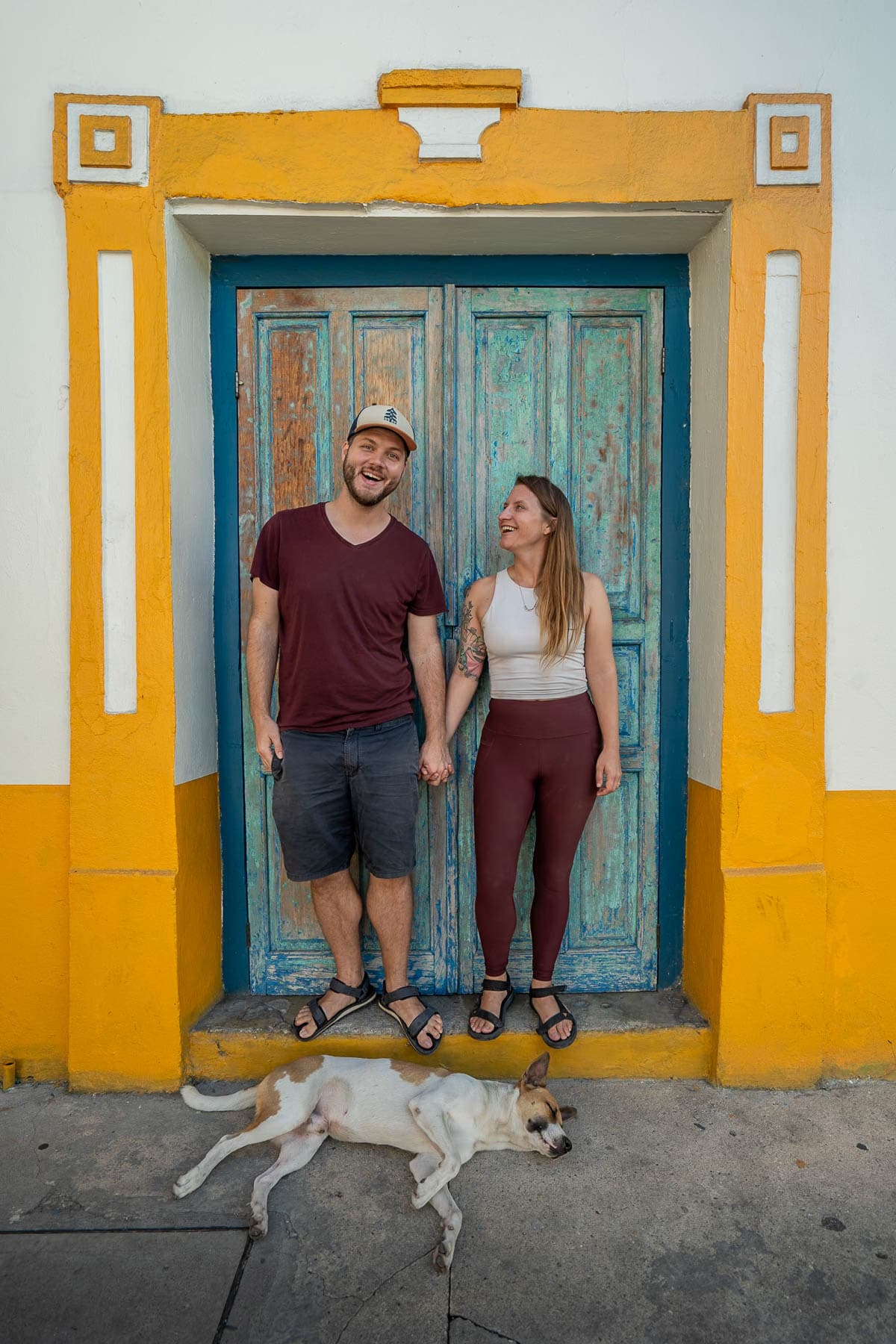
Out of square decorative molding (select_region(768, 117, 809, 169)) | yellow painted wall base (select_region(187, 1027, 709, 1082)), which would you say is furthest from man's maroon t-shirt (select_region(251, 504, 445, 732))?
square decorative molding (select_region(768, 117, 809, 169))

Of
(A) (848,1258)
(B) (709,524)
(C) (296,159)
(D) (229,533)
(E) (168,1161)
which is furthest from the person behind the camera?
(D) (229,533)

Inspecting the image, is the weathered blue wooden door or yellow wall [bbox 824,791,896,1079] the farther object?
the weathered blue wooden door

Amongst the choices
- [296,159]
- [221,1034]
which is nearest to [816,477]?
[296,159]

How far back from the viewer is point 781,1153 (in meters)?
2.73

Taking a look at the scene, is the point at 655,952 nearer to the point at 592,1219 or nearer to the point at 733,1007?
the point at 733,1007

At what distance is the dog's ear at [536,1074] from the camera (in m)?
2.66

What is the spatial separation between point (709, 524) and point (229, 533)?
1923 millimetres

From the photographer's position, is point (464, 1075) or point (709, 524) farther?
point (709, 524)

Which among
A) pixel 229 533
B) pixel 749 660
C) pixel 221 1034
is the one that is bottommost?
pixel 221 1034

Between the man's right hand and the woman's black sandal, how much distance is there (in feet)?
4.43

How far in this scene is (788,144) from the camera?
9.71 ft

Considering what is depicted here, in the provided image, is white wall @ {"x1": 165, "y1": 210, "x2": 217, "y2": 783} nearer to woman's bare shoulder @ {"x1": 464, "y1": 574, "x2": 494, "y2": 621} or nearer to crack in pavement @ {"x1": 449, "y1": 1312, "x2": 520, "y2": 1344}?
woman's bare shoulder @ {"x1": 464, "y1": 574, "x2": 494, "y2": 621}

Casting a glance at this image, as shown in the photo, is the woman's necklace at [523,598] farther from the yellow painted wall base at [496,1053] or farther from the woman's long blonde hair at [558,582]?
the yellow painted wall base at [496,1053]

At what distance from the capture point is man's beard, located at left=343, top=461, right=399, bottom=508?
2.99 meters
